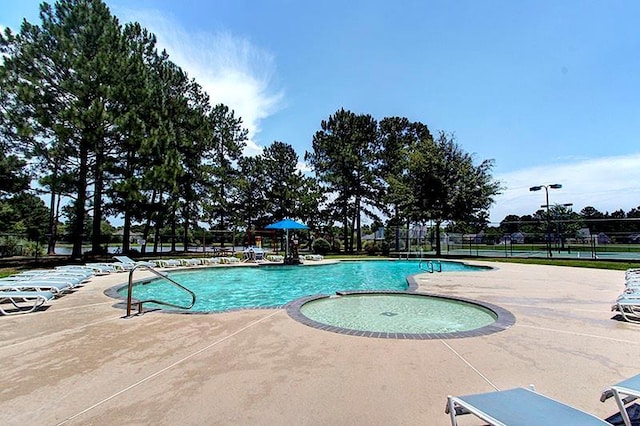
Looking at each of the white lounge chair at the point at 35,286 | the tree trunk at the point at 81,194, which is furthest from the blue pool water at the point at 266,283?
the tree trunk at the point at 81,194

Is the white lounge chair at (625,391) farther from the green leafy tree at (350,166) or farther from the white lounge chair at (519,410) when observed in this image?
the green leafy tree at (350,166)

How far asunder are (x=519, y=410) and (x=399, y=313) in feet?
15.9

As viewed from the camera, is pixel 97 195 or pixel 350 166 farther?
pixel 350 166

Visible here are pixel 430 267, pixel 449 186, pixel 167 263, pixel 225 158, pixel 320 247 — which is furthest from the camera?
pixel 225 158

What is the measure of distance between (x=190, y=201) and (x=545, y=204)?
79.3 ft

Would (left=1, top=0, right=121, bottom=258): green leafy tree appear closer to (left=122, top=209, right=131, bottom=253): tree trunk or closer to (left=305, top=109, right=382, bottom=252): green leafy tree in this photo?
(left=122, top=209, right=131, bottom=253): tree trunk

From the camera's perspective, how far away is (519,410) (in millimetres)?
2021

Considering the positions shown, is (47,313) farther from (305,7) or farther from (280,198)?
(280,198)

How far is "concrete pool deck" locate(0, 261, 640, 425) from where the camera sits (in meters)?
2.65

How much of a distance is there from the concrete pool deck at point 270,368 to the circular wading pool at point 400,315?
27 centimetres

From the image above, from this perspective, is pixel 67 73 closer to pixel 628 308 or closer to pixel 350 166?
A: pixel 350 166

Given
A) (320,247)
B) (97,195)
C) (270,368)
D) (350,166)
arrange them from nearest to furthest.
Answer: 1. (270,368)
2. (97,195)
3. (320,247)
4. (350,166)

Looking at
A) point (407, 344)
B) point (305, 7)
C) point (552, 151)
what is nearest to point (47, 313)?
point (407, 344)

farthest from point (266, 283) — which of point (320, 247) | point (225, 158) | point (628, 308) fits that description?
point (225, 158)
